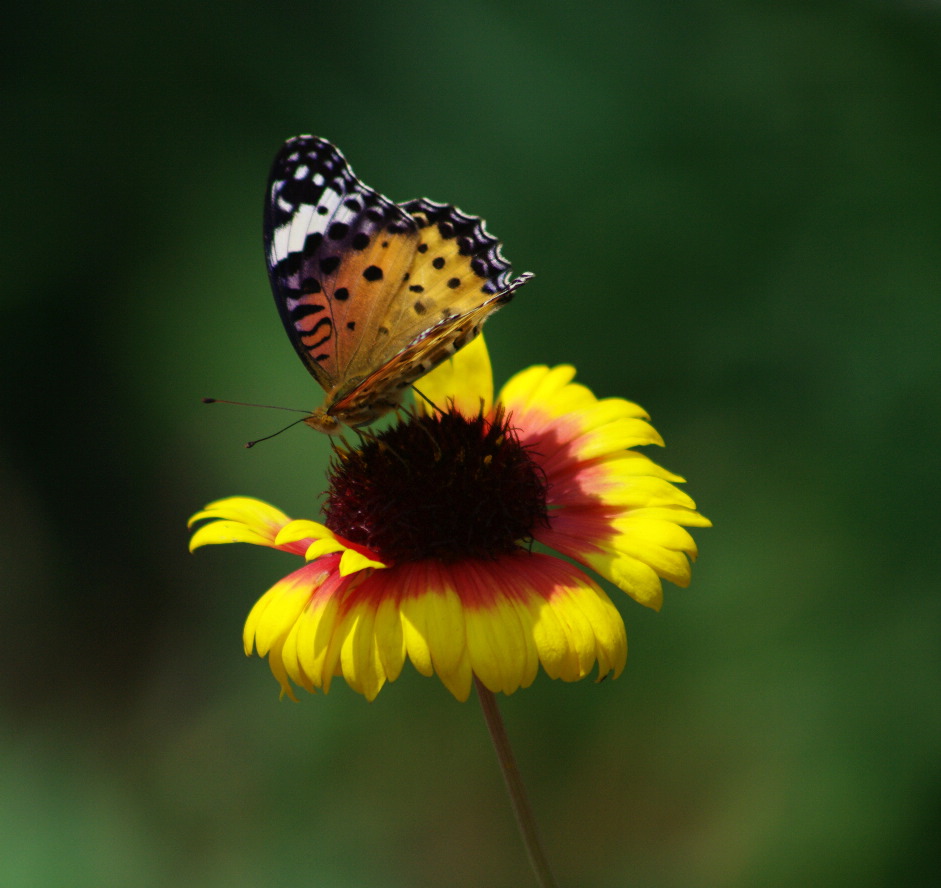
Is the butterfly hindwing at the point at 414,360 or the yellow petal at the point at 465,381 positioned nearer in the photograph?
the butterfly hindwing at the point at 414,360

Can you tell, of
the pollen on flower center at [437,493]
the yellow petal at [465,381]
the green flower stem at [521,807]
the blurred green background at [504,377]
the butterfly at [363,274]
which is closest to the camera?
the green flower stem at [521,807]

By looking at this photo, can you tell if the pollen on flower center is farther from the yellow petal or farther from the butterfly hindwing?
the yellow petal

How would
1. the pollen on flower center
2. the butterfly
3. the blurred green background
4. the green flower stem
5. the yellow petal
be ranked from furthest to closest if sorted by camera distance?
the blurred green background → the yellow petal → the butterfly → the pollen on flower center → the green flower stem

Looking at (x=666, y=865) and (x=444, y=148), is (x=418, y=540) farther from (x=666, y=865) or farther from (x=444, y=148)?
(x=444, y=148)

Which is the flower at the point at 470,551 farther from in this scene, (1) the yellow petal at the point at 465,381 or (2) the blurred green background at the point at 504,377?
(2) the blurred green background at the point at 504,377

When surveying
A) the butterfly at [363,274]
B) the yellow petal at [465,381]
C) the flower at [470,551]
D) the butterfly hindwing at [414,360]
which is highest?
the butterfly at [363,274]

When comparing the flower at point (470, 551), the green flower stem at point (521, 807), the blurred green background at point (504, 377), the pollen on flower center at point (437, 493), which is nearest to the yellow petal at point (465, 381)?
the flower at point (470, 551)

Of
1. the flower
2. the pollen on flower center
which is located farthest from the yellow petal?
the pollen on flower center

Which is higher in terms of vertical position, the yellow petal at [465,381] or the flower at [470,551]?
the yellow petal at [465,381]

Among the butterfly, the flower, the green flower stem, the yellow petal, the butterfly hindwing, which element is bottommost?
the green flower stem
